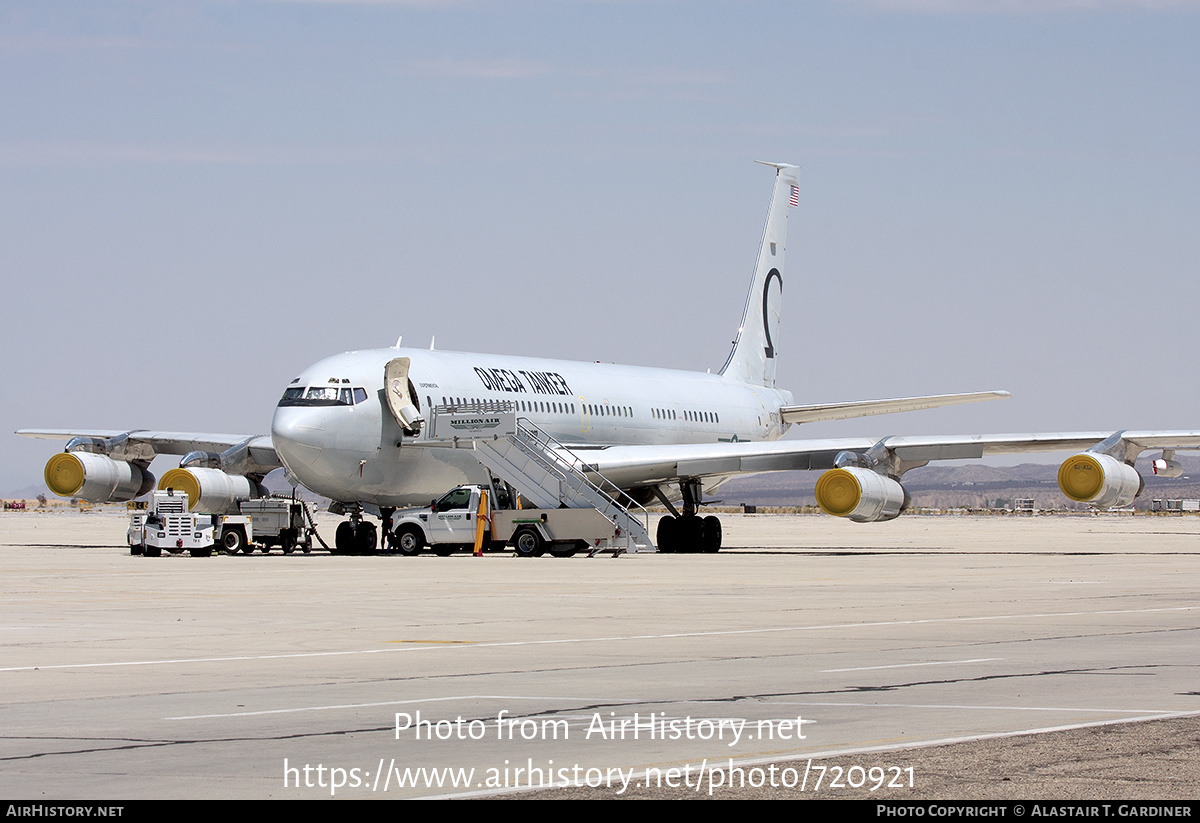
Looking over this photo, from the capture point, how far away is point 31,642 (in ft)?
47.2

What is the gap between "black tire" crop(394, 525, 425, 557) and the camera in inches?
1359

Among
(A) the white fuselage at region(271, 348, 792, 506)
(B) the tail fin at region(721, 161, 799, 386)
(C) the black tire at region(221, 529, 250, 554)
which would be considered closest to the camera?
(A) the white fuselage at region(271, 348, 792, 506)

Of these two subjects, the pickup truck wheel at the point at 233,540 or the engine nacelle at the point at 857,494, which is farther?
the pickup truck wheel at the point at 233,540

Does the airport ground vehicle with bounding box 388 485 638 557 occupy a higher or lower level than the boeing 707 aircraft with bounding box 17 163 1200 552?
lower

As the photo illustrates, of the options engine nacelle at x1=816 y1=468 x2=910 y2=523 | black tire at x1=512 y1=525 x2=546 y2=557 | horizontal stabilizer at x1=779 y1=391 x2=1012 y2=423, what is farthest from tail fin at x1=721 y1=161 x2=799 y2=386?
black tire at x1=512 y1=525 x2=546 y2=557

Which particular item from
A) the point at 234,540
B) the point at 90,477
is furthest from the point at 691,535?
the point at 90,477

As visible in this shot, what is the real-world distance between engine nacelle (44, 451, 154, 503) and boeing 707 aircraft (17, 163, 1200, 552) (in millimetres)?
35

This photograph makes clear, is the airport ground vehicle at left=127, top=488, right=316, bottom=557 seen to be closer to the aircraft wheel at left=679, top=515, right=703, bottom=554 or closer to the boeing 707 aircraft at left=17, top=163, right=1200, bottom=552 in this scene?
the boeing 707 aircraft at left=17, top=163, right=1200, bottom=552

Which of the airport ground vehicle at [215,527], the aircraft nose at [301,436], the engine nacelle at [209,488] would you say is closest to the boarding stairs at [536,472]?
the aircraft nose at [301,436]

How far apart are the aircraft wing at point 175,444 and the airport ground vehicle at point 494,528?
651 centimetres

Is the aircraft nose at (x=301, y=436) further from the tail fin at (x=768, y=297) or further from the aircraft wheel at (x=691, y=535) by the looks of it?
the tail fin at (x=768, y=297)

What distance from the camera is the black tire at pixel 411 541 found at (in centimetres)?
3453

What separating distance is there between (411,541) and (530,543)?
2.85 meters

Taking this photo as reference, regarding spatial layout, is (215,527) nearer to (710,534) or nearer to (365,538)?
(365,538)
